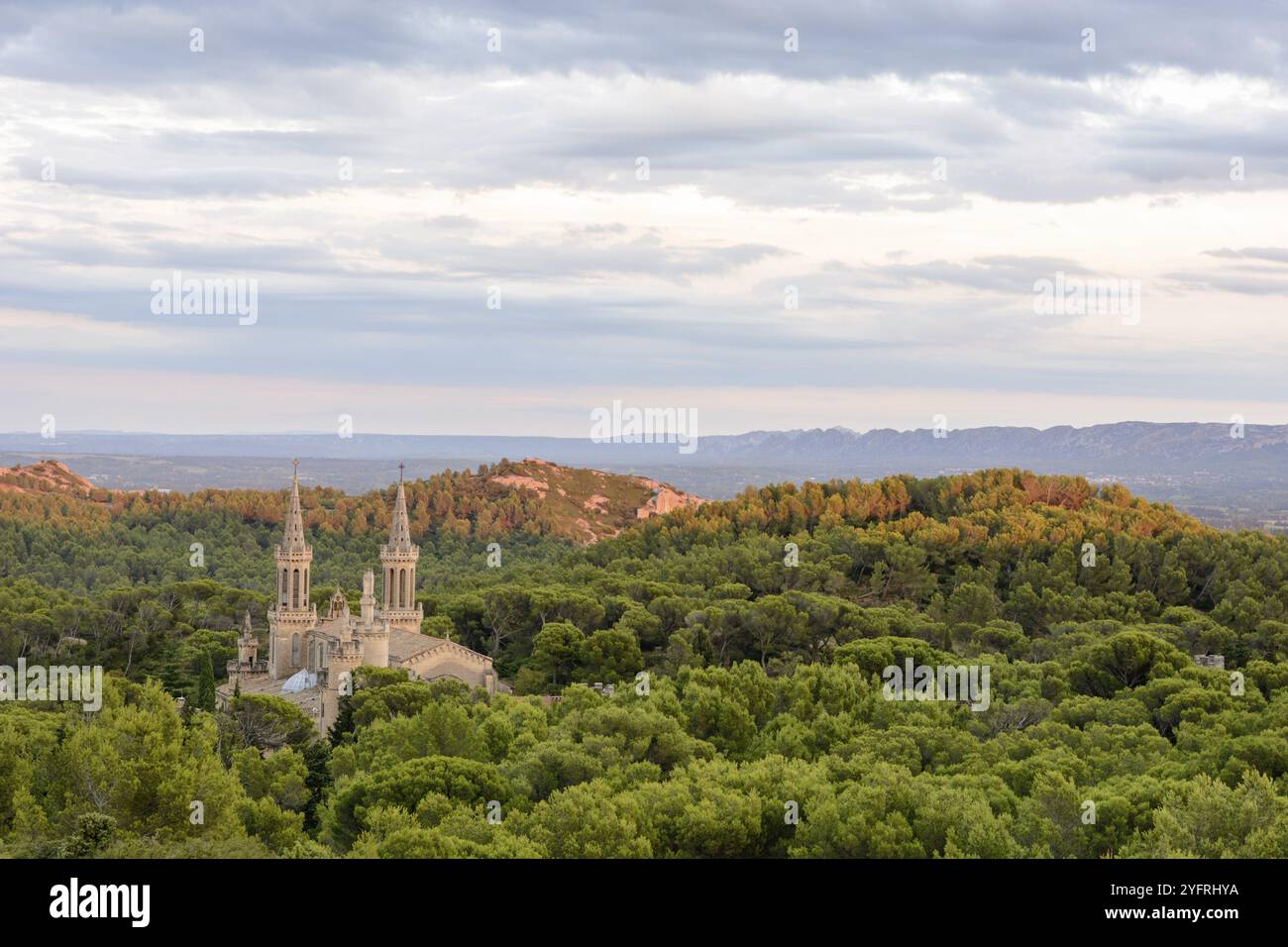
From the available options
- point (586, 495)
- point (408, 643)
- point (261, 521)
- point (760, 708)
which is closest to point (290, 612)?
point (408, 643)

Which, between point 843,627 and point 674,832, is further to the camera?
point 843,627

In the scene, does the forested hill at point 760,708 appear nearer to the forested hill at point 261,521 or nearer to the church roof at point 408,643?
the church roof at point 408,643

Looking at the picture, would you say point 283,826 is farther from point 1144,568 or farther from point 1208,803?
point 1144,568

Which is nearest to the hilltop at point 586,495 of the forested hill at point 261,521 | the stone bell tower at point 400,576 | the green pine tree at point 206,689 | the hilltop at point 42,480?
the forested hill at point 261,521

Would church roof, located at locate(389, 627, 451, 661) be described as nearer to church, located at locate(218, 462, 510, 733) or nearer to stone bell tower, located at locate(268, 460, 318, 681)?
church, located at locate(218, 462, 510, 733)
